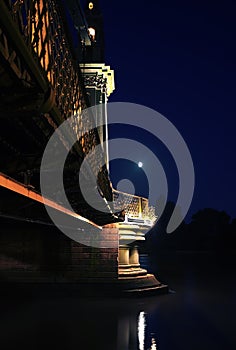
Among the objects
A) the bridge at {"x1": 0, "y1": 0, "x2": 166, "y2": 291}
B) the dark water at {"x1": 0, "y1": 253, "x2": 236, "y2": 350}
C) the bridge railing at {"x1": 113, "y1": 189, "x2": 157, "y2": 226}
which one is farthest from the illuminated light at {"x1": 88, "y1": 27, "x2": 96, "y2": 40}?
the dark water at {"x1": 0, "y1": 253, "x2": 236, "y2": 350}

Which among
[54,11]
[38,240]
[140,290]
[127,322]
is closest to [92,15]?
[38,240]

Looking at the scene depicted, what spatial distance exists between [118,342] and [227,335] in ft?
15.1

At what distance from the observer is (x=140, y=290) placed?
1165 inches

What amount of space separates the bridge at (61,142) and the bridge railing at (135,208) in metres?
0.07

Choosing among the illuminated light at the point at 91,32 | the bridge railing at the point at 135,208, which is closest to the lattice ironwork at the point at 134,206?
the bridge railing at the point at 135,208

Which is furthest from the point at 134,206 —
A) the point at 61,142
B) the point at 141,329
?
the point at 61,142

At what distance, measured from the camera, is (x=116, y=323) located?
23.0 meters

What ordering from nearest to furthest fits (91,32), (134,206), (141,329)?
(141,329), (134,206), (91,32)

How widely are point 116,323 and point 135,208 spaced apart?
39.4 feet

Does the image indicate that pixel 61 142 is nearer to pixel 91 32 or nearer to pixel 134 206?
pixel 134 206

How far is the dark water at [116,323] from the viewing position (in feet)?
63.3

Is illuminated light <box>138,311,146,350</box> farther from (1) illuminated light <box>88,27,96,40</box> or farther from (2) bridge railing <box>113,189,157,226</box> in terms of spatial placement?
(1) illuminated light <box>88,27,96,40</box>

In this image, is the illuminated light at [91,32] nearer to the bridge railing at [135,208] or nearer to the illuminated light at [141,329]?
the bridge railing at [135,208]

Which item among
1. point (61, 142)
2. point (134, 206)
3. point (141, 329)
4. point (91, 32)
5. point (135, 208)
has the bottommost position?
point (141, 329)
